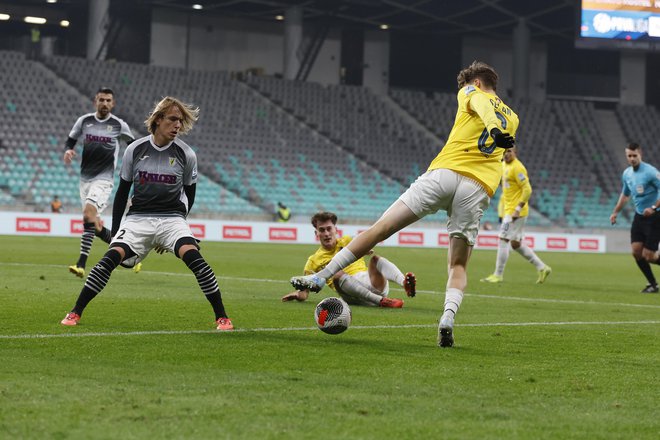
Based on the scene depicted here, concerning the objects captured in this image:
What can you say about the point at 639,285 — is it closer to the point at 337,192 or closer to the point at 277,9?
the point at 337,192

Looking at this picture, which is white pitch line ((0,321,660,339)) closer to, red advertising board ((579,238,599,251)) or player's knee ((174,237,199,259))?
player's knee ((174,237,199,259))

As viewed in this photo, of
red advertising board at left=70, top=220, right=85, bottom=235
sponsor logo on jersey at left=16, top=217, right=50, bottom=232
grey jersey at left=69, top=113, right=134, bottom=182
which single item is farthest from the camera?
red advertising board at left=70, top=220, right=85, bottom=235

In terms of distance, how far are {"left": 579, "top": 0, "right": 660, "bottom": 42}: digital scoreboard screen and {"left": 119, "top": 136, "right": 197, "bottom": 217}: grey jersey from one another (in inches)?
1240

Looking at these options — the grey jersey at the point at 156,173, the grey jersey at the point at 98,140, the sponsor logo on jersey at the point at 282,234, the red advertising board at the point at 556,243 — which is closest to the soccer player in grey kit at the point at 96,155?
the grey jersey at the point at 98,140

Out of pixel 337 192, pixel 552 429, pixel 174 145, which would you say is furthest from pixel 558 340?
pixel 337 192

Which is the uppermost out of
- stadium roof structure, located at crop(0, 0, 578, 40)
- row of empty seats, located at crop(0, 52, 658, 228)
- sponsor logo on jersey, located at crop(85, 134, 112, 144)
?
stadium roof structure, located at crop(0, 0, 578, 40)

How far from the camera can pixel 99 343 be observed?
23.8ft

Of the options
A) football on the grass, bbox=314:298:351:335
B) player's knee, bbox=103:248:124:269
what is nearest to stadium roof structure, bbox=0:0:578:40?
player's knee, bbox=103:248:124:269

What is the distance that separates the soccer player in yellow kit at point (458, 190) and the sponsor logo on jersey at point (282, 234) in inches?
1110

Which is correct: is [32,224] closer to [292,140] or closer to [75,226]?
[75,226]

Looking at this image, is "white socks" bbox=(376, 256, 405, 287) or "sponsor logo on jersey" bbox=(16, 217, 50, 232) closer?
"white socks" bbox=(376, 256, 405, 287)

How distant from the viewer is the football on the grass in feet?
25.8

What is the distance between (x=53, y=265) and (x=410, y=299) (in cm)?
686

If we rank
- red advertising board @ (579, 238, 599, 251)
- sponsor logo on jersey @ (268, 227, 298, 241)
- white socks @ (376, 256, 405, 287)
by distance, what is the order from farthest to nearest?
red advertising board @ (579, 238, 599, 251) < sponsor logo on jersey @ (268, 227, 298, 241) < white socks @ (376, 256, 405, 287)
